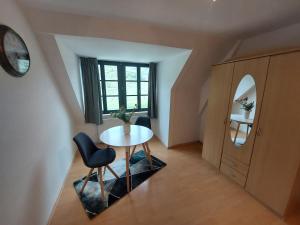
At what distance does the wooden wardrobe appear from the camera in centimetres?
146

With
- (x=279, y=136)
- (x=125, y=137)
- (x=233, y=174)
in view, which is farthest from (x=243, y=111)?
(x=125, y=137)

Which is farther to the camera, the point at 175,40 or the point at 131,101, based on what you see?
the point at 131,101

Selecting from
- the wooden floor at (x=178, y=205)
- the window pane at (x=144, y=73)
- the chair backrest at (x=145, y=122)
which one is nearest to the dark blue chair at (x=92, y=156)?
the wooden floor at (x=178, y=205)

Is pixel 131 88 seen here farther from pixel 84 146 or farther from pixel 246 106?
pixel 246 106

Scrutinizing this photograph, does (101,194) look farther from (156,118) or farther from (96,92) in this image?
(156,118)

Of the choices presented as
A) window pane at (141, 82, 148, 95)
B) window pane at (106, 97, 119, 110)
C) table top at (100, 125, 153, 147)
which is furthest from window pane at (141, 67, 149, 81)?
table top at (100, 125, 153, 147)

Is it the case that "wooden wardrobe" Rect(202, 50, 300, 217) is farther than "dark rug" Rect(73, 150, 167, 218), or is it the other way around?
"dark rug" Rect(73, 150, 167, 218)

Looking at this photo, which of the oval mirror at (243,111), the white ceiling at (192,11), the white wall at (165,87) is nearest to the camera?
the white ceiling at (192,11)

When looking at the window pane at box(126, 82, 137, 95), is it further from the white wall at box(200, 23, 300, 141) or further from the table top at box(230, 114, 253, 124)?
the table top at box(230, 114, 253, 124)

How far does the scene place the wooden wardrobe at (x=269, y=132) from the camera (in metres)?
1.46

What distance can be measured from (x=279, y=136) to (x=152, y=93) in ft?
8.44

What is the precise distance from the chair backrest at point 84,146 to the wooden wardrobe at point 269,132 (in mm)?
2130

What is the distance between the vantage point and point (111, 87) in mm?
3475

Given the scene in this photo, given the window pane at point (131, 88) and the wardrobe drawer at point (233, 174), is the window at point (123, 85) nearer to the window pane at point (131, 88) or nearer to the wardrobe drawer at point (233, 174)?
the window pane at point (131, 88)
